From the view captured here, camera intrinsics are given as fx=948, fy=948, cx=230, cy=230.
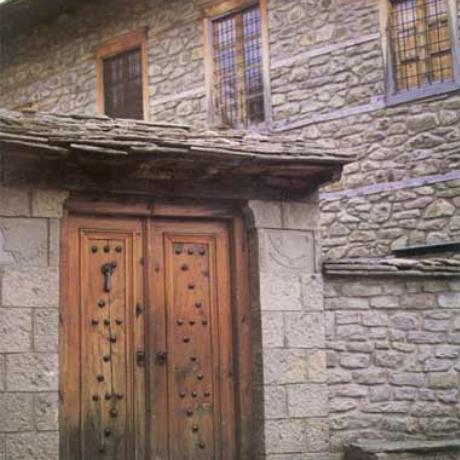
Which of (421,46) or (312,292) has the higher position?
(421,46)

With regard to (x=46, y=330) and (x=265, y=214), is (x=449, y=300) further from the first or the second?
(x=46, y=330)

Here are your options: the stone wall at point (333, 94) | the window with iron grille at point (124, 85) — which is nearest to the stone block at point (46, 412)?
the stone wall at point (333, 94)

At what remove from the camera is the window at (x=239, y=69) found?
11.1 m

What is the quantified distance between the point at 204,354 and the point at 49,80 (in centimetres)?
785

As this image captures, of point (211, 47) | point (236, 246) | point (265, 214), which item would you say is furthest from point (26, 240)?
point (211, 47)

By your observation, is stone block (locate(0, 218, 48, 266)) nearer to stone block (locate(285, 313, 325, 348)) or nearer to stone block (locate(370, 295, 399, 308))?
stone block (locate(285, 313, 325, 348))

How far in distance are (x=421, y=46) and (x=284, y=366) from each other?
488 centimetres

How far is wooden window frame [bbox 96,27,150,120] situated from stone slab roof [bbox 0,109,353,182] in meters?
5.87

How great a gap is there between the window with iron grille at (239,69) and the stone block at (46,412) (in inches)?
236

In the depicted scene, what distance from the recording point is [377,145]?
10.1 meters

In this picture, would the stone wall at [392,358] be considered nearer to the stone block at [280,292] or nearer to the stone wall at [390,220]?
the stone block at [280,292]

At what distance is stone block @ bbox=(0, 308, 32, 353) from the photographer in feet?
18.6

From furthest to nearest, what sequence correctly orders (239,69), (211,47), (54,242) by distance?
(211,47) < (239,69) < (54,242)

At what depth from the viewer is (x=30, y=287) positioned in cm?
578
